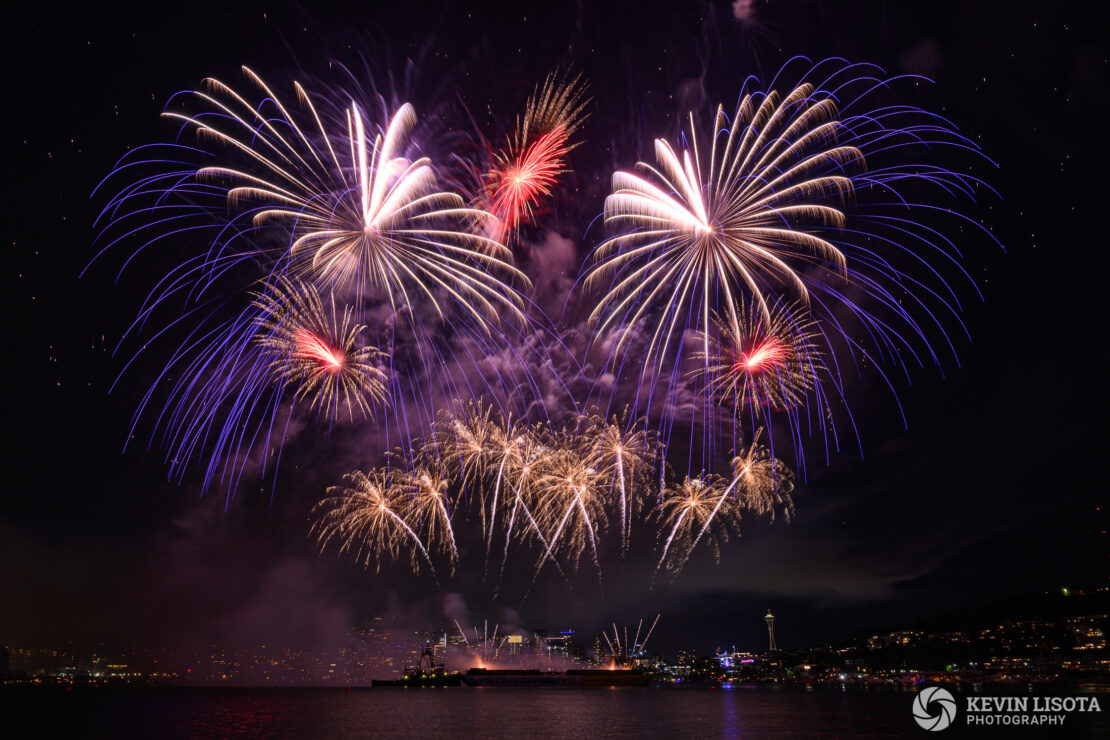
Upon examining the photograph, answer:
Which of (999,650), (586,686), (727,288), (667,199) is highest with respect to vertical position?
(667,199)

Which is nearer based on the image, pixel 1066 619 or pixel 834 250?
pixel 834 250

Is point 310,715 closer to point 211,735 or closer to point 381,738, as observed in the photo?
point 211,735

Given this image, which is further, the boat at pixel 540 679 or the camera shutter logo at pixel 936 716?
the boat at pixel 540 679

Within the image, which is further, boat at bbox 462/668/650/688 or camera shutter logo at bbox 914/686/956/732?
boat at bbox 462/668/650/688

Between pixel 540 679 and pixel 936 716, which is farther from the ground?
pixel 936 716

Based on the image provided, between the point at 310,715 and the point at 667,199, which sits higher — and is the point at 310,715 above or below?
below

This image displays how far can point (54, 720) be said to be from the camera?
81938 mm

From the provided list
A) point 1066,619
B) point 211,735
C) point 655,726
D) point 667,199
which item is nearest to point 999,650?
point 1066,619

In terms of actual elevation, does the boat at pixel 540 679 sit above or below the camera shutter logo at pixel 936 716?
below

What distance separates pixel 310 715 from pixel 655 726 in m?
43.2

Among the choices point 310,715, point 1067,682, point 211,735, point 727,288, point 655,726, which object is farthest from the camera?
point 1067,682

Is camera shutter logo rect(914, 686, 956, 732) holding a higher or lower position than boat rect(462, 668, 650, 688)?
higher

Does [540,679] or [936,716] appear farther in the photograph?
[540,679]

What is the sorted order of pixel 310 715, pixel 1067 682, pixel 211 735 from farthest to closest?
pixel 1067 682
pixel 310 715
pixel 211 735
